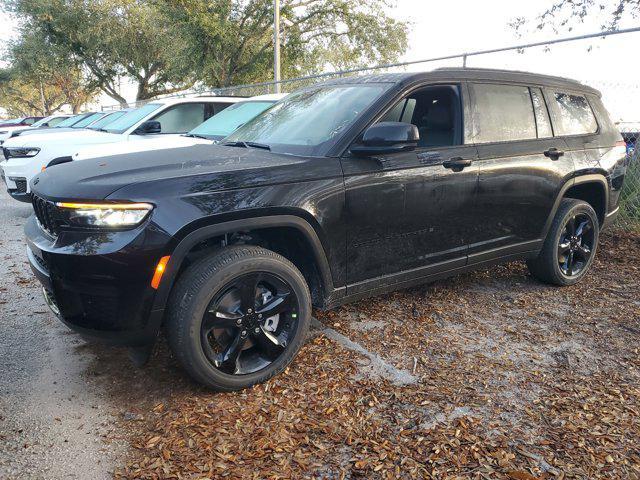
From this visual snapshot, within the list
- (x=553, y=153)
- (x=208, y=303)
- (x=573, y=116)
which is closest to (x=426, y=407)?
(x=208, y=303)

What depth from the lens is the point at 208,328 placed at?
280 centimetres

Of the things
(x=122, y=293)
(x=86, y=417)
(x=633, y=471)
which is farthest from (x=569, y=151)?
(x=86, y=417)

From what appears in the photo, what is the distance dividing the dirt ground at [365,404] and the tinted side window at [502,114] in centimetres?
142

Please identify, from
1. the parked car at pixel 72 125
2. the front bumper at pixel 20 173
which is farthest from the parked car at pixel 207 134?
the parked car at pixel 72 125

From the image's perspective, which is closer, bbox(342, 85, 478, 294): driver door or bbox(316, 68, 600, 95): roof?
bbox(342, 85, 478, 294): driver door

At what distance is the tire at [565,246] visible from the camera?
4.51m

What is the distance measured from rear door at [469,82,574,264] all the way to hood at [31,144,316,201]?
1579 mm

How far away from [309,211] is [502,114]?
2.01 metres

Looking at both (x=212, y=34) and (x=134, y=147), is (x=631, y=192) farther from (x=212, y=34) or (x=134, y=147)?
(x=212, y=34)

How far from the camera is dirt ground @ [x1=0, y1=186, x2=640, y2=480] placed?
240 centimetres

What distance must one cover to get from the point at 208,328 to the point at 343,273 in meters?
0.94

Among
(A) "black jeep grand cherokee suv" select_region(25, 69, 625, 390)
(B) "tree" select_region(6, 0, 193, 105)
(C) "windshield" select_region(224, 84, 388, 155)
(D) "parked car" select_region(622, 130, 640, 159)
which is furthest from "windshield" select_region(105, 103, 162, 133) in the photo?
(B) "tree" select_region(6, 0, 193, 105)

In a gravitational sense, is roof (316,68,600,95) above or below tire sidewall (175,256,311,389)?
above

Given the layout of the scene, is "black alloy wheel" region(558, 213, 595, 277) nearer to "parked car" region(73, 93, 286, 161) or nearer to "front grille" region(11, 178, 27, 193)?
"parked car" region(73, 93, 286, 161)
